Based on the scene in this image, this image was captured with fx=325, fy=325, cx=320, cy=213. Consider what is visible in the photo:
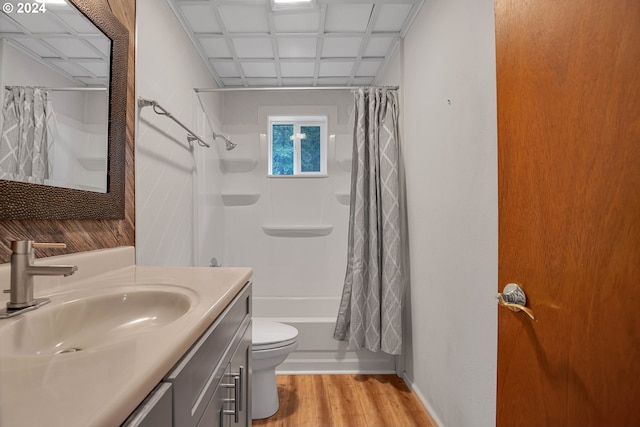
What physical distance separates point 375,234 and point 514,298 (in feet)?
4.62

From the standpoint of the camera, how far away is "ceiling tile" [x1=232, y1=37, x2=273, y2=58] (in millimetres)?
2230


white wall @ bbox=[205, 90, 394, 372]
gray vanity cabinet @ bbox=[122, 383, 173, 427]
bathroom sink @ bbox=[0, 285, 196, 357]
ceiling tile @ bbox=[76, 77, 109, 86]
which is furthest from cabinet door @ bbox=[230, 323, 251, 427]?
white wall @ bbox=[205, 90, 394, 372]

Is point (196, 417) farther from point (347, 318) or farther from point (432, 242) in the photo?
point (347, 318)

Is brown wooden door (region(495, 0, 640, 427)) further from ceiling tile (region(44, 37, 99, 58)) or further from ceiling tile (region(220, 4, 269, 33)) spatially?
ceiling tile (region(220, 4, 269, 33))

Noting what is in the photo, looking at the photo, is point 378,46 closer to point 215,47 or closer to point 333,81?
point 333,81

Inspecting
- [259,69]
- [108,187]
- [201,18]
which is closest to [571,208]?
[108,187]

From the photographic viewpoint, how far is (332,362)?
2330 mm

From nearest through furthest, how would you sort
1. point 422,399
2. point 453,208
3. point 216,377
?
1. point 216,377
2. point 453,208
3. point 422,399

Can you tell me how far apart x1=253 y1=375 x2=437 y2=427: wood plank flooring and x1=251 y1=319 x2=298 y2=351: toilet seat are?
386 millimetres

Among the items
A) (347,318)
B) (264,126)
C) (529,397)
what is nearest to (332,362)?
(347,318)

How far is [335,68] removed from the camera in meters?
2.65

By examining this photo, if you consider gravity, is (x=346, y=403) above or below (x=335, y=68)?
below

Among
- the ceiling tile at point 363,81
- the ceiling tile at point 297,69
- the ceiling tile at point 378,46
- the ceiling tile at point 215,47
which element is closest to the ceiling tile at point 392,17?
the ceiling tile at point 378,46

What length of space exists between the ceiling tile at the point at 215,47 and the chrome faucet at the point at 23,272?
1949mm
